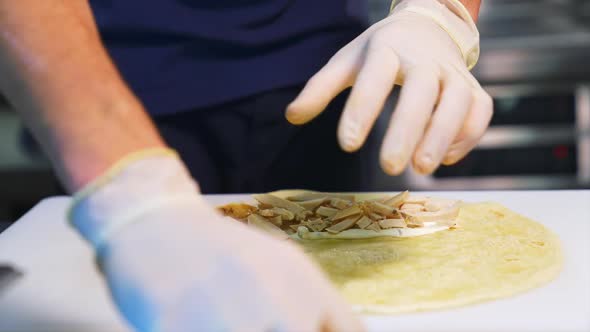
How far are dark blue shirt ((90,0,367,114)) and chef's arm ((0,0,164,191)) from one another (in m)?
0.44

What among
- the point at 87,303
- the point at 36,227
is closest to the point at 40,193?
the point at 36,227

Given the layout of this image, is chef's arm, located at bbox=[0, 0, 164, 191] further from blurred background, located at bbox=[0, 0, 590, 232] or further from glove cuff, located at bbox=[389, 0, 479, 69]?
blurred background, located at bbox=[0, 0, 590, 232]

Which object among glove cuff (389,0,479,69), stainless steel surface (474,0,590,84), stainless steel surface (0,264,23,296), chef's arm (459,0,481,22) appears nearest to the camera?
stainless steel surface (0,264,23,296)

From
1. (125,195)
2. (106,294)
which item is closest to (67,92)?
(125,195)

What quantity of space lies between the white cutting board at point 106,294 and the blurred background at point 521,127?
104cm

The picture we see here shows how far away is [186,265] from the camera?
64cm

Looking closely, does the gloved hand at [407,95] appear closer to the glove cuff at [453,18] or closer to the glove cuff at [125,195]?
the glove cuff at [453,18]

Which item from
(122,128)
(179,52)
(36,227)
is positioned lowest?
(36,227)

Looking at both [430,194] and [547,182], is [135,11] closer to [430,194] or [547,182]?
[430,194]

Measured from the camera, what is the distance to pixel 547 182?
2.34 meters

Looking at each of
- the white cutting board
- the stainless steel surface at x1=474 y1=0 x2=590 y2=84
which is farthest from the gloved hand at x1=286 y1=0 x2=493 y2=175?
the stainless steel surface at x1=474 y1=0 x2=590 y2=84

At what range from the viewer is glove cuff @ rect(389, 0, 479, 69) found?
1.09m

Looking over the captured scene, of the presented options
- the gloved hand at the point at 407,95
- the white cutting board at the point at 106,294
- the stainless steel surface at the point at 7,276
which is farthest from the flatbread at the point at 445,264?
the stainless steel surface at the point at 7,276

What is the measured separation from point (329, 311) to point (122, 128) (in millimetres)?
252
